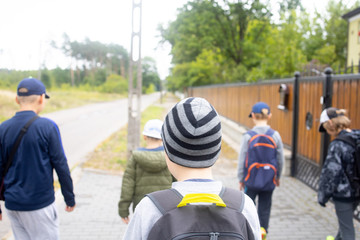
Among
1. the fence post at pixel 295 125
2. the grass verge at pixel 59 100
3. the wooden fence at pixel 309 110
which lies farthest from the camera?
the grass verge at pixel 59 100

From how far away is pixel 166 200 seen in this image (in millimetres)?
1247

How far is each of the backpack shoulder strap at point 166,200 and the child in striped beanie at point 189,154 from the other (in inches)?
0.5

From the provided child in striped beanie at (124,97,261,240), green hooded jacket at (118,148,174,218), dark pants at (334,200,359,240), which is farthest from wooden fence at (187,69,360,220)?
child in striped beanie at (124,97,261,240)

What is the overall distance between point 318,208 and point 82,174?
5.02m

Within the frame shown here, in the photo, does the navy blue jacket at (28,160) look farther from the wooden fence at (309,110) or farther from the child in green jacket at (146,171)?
the wooden fence at (309,110)

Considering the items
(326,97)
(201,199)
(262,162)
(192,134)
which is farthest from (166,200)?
(326,97)

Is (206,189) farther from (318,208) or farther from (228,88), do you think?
(228,88)

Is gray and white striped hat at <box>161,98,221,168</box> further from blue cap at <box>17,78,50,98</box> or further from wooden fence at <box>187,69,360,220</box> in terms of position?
wooden fence at <box>187,69,360,220</box>

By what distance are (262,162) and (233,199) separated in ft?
8.93

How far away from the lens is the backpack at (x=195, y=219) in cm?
118

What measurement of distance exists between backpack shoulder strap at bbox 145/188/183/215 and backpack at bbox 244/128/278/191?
2784mm

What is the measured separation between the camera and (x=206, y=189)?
1.30 meters

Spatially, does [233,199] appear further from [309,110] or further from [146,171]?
[309,110]

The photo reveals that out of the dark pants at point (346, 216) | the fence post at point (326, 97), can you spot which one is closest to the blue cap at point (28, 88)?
the dark pants at point (346, 216)
